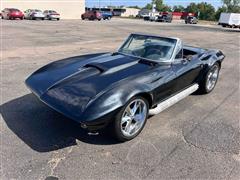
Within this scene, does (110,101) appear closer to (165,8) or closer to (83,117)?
(83,117)

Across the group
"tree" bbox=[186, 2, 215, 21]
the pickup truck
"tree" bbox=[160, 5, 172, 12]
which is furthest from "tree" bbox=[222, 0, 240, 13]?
the pickup truck

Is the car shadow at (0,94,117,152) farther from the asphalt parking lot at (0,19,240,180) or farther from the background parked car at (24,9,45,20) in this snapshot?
the background parked car at (24,9,45,20)

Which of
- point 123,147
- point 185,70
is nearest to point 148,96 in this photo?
point 123,147

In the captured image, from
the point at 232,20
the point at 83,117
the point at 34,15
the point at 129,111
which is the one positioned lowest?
the point at 34,15

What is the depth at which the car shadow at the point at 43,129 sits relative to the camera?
11.3ft

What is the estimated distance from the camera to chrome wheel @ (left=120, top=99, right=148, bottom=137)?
11.5ft

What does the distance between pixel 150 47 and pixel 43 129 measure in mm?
2318

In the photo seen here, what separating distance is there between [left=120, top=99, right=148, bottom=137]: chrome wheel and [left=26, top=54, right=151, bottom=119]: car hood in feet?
1.31

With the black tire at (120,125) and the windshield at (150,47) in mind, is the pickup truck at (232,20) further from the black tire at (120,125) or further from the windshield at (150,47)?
the black tire at (120,125)

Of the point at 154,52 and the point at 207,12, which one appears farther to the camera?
the point at 207,12

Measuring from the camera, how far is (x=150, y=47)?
4691 mm

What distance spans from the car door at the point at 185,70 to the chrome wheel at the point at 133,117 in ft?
3.35

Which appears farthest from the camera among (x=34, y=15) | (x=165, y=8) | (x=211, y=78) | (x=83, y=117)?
(x=165, y=8)

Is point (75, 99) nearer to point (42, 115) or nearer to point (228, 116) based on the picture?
point (42, 115)
